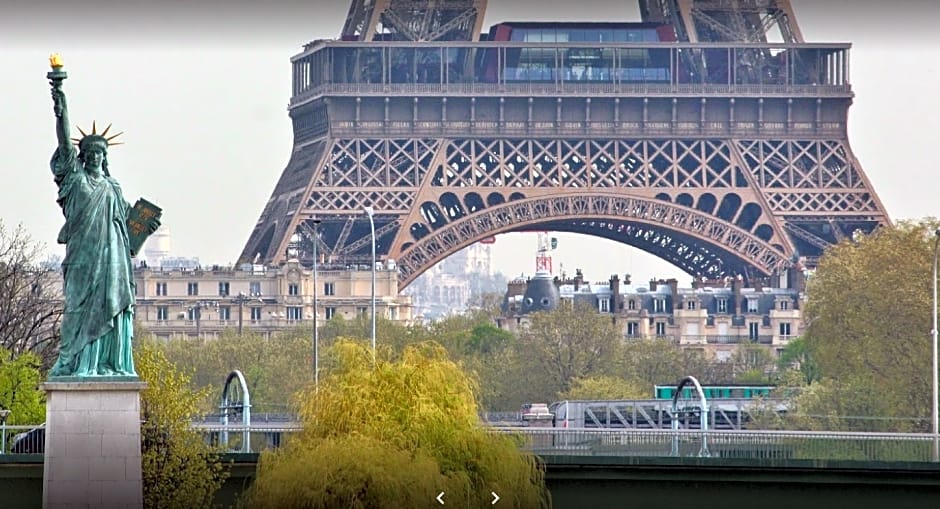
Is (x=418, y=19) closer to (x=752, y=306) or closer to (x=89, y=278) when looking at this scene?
(x=752, y=306)

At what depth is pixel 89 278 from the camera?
40.0 metres

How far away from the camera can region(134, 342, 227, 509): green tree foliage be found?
45875 millimetres

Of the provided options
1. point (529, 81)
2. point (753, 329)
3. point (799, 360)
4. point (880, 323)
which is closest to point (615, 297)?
point (753, 329)

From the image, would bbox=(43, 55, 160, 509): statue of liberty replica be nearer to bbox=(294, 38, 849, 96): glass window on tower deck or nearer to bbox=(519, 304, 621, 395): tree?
bbox=(519, 304, 621, 395): tree

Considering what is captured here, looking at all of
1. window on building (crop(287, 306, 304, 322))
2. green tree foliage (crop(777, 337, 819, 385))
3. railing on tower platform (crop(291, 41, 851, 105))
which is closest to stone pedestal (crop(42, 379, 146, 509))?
green tree foliage (crop(777, 337, 819, 385))

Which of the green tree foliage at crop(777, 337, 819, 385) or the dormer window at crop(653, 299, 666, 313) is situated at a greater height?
the dormer window at crop(653, 299, 666, 313)

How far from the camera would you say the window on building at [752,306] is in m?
145

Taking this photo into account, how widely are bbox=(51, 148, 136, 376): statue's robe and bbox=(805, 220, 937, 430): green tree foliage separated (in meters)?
44.0

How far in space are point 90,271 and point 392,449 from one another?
25.3 ft

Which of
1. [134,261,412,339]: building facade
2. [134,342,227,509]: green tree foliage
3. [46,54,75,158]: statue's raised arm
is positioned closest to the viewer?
[46,54,75,158]: statue's raised arm

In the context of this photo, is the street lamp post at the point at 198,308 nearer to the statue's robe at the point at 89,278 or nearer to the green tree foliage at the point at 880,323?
the green tree foliage at the point at 880,323

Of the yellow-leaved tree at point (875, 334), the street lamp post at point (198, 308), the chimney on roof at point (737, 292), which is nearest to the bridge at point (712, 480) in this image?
the yellow-leaved tree at point (875, 334)

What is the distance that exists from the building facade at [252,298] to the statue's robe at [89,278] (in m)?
93.6

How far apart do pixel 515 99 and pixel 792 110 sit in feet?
36.3
